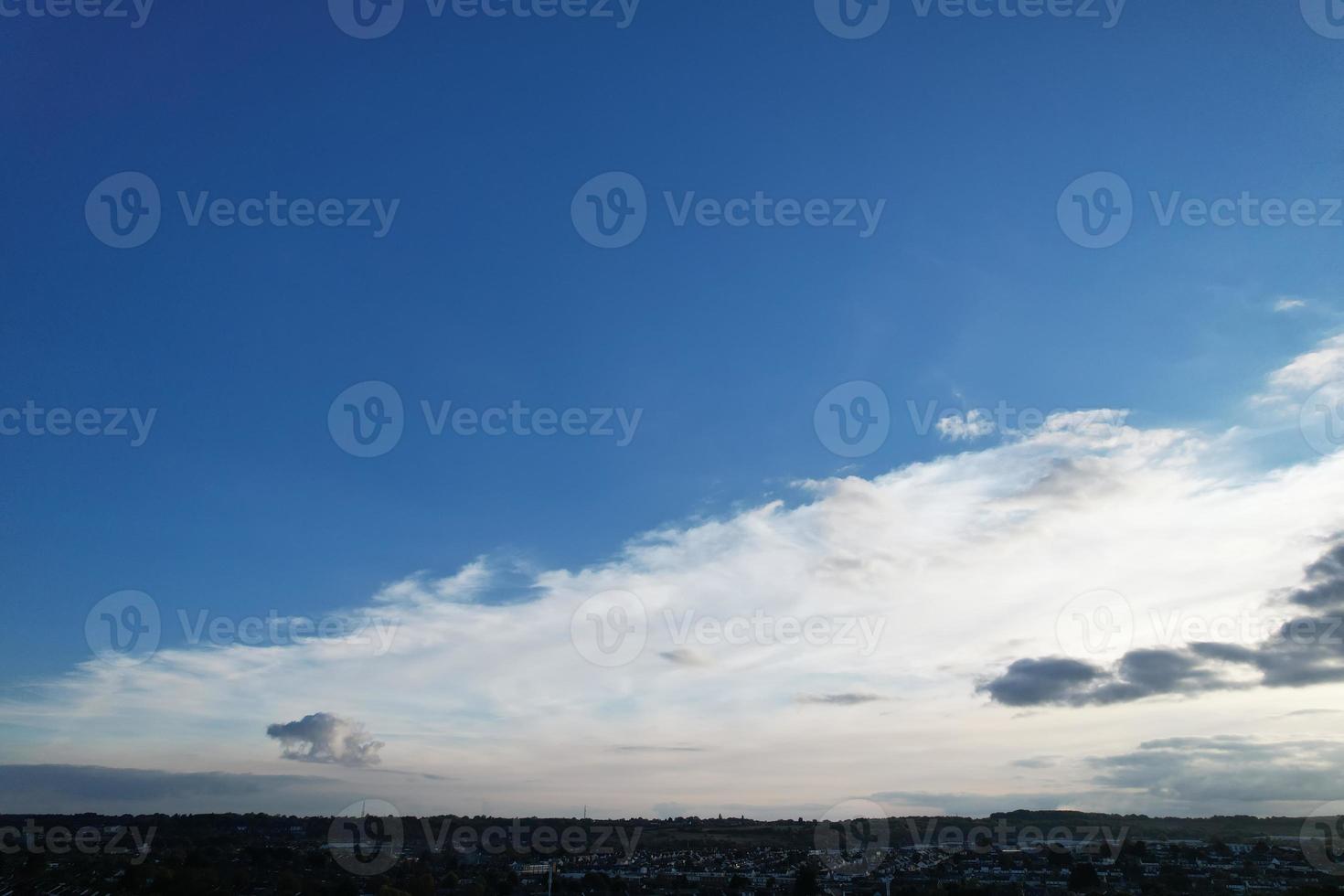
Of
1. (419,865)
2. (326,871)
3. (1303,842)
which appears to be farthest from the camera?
(1303,842)

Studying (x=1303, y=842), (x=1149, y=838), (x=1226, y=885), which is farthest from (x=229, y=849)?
(x=1303, y=842)

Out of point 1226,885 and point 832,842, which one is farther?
point 832,842

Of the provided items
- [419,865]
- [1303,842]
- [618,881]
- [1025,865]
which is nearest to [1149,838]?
[1303,842]

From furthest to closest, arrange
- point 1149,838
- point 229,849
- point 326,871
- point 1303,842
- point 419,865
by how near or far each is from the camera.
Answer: point 1149,838, point 1303,842, point 229,849, point 419,865, point 326,871

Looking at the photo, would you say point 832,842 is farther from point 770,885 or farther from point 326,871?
point 326,871

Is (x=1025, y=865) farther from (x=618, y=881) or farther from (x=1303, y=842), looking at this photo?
(x=1303, y=842)

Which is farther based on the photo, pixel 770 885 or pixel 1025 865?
pixel 1025 865
